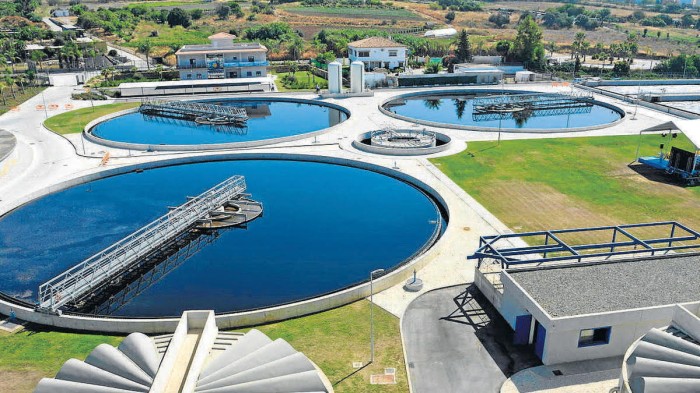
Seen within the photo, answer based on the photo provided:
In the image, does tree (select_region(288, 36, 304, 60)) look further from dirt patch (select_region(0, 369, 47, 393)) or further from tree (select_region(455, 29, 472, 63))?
dirt patch (select_region(0, 369, 47, 393))

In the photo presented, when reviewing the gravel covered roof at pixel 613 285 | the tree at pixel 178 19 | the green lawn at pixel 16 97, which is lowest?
the gravel covered roof at pixel 613 285

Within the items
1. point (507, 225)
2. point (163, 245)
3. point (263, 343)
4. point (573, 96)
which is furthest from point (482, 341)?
point (573, 96)

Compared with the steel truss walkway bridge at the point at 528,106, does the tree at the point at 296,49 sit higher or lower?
higher

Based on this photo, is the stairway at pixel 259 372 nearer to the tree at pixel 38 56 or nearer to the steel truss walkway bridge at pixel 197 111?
the steel truss walkway bridge at pixel 197 111

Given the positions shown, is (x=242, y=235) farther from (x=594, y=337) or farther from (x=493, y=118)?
(x=493, y=118)

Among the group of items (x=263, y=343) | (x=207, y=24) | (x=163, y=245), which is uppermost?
(x=207, y=24)

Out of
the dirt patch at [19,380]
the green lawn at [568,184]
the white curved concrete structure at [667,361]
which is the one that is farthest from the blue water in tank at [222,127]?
the white curved concrete structure at [667,361]

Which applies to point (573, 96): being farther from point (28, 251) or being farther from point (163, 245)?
point (28, 251)
